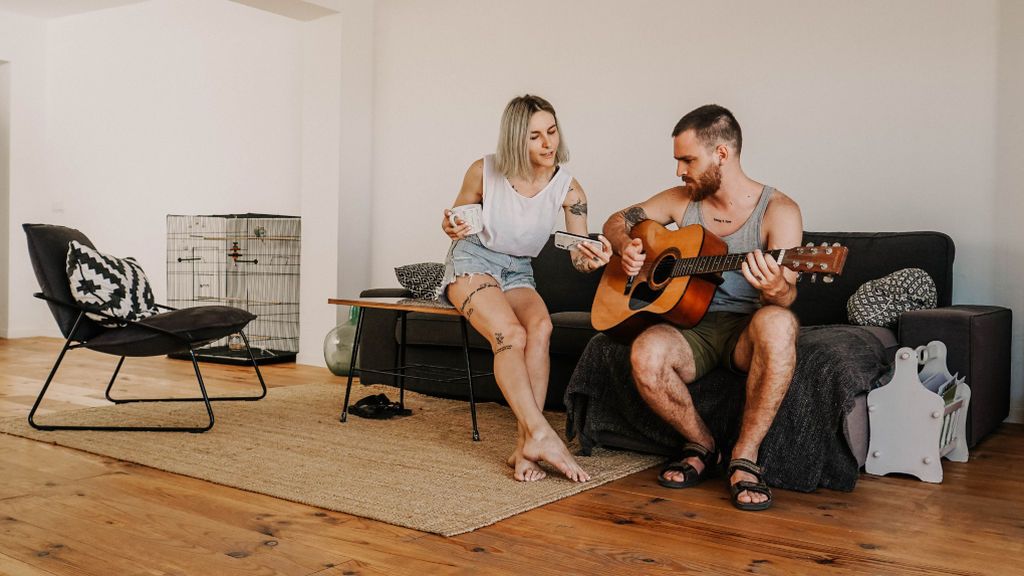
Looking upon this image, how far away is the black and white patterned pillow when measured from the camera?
3320mm

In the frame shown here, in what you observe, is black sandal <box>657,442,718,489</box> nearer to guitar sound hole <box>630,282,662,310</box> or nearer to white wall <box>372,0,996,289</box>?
guitar sound hole <box>630,282,662,310</box>

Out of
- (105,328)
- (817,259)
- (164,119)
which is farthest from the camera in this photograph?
(164,119)

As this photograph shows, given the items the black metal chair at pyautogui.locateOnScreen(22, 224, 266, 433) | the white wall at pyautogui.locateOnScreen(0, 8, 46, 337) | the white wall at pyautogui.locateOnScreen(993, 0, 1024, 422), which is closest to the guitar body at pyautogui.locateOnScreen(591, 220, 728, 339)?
the black metal chair at pyautogui.locateOnScreen(22, 224, 266, 433)

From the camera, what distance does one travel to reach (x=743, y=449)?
252 centimetres

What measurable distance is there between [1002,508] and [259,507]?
6.36 ft

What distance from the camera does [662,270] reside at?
2.70 metres

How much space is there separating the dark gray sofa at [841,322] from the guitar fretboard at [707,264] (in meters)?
0.63

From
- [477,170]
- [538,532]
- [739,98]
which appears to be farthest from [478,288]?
[739,98]

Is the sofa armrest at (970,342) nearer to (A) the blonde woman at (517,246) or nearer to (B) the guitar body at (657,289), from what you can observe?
(B) the guitar body at (657,289)

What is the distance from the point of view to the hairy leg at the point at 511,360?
2650 mm

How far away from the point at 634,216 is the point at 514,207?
1.28 feet

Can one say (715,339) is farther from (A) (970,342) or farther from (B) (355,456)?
(B) (355,456)

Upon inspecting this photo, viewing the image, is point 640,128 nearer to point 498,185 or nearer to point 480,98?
point 480,98

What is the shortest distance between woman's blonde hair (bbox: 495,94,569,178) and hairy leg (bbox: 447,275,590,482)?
1.19 feet
